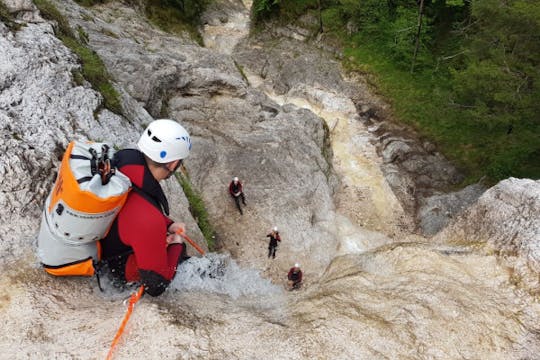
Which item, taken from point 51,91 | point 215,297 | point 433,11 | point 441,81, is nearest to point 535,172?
point 441,81

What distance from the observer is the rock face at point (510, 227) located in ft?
25.6

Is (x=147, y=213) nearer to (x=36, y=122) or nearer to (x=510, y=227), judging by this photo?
(x=36, y=122)

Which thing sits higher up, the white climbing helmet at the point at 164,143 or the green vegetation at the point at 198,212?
A: the white climbing helmet at the point at 164,143

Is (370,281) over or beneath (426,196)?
over

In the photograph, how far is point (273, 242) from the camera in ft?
46.9

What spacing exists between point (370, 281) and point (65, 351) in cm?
579

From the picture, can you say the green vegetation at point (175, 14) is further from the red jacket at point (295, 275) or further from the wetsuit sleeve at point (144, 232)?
the wetsuit sleeve at point (144, 232)

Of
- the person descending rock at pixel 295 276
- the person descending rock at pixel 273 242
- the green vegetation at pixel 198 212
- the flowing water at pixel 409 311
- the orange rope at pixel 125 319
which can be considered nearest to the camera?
the orange rope at pixel 125 319

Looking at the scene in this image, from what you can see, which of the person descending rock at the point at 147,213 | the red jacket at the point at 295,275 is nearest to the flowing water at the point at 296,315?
the person descending rock at the point at 147,213

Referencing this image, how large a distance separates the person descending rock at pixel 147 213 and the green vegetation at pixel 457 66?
54.5 ft

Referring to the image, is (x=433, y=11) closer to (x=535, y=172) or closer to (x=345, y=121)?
(x=345, y=121)

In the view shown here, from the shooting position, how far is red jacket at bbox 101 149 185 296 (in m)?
4.86

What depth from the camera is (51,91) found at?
843cm

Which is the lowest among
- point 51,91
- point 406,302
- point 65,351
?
point 65,351
